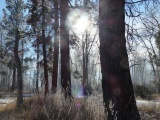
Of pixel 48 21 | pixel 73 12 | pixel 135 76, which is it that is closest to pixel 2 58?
pixel 48 21

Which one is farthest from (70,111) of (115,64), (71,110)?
(115,64)

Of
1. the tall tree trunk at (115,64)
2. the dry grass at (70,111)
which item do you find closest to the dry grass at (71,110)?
the dry grass at (70,111)

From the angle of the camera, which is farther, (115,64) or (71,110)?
(71,110)

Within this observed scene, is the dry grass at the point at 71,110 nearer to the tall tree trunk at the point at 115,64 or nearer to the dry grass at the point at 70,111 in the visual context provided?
the dry grass at the point at 70,111

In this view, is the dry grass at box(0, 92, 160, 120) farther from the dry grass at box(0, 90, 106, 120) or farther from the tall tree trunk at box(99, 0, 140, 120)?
the tall tree trunk at box(99, 0, 140, 120)

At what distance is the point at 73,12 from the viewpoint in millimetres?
15016

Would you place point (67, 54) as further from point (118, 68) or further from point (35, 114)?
point (118, 68)

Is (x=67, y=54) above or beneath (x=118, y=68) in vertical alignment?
above

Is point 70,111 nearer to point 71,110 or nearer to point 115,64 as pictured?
point 71,110

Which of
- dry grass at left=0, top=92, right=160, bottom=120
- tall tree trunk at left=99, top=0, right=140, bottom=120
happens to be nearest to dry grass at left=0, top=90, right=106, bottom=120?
dry grass at left=0, top=92, right=160, bottom=120

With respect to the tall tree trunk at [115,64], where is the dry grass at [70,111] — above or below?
below

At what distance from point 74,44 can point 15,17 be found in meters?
16.7

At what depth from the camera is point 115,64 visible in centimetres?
529

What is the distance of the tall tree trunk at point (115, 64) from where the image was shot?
5148 mm
